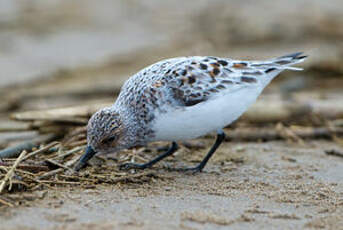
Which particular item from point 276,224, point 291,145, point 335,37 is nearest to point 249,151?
point 291,145

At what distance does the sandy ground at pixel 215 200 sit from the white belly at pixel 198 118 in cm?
44

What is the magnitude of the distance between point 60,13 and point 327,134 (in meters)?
8.64

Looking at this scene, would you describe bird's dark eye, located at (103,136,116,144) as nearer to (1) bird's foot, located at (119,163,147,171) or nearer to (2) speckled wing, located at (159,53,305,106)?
(1) bird's foot, located at (119,163,147,171)

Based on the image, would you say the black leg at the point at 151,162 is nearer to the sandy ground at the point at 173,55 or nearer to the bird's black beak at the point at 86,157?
the sandy ground at the point at 173,55

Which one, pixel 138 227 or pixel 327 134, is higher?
pixel 138 227

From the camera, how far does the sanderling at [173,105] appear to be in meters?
4.64

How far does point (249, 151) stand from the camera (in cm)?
583

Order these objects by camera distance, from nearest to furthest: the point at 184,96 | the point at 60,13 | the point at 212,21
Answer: the point at 184,96, the point at 212,21, the point at 60,13

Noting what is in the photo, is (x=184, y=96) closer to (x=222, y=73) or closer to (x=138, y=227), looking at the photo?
(x=222, y=73)

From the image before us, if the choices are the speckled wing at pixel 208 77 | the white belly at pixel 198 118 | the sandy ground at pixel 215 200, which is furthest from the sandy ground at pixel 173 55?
the speckled wing at pixel 208 77

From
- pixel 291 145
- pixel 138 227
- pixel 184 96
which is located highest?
pixel 184 96

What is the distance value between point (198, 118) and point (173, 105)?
0.82ft

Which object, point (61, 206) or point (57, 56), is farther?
point (57, 56)

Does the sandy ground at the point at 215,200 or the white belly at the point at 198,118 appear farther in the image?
the white belly at the point at 198,118
